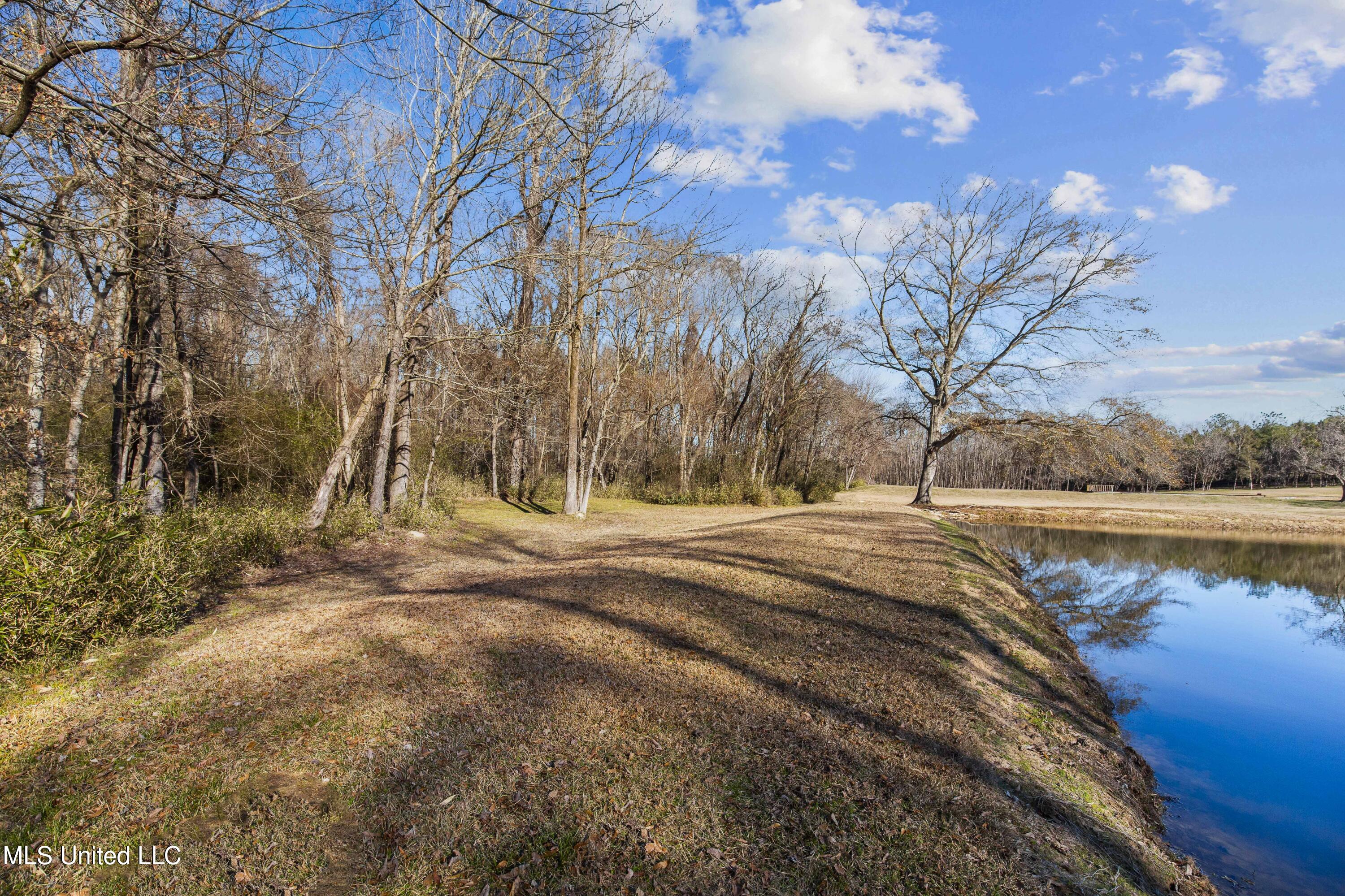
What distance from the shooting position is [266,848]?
266 centimetres

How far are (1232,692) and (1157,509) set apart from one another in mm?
27668

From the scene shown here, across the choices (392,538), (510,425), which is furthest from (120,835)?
(510,425)

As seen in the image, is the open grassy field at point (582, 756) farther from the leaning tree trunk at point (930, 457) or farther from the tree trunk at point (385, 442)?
the leaning tree trunk at point (930, 457)

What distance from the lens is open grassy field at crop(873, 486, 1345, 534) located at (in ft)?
84.0

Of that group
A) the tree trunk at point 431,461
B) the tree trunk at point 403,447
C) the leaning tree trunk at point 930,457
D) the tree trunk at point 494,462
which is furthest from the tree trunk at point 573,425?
the leaning tree trunk at point 930,457

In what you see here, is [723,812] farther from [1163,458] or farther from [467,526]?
[1163,458]

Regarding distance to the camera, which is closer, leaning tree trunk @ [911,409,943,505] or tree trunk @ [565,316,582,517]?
tree trunk @ [565,316,582,517]

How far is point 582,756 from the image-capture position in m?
3.43

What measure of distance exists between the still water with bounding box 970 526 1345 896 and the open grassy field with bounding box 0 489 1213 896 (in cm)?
55

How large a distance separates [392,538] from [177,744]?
316 inches

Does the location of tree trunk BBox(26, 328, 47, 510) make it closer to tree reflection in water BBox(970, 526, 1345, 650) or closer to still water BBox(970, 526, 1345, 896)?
still water BBox(970, 526, 1345, 896)

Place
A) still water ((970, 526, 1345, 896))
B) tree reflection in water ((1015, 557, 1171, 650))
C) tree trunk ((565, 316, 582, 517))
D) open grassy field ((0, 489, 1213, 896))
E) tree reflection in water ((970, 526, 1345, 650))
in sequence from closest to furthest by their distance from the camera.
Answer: open grassy field ((0, 489, 1213, 896)), still water ((970, 526, 1345, 896)), tree reflection in water ((1015, 557, 1171, 650)), tree reflection in water ((970, 526, 1345, 650)), tree trunk ((565, 316, 582, 517))

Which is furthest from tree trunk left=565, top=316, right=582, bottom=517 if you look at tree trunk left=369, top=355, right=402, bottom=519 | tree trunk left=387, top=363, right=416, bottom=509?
tree trunk left=369, top=355, right=402, bottom=519

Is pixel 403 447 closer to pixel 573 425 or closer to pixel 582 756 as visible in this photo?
pixel 573 425
